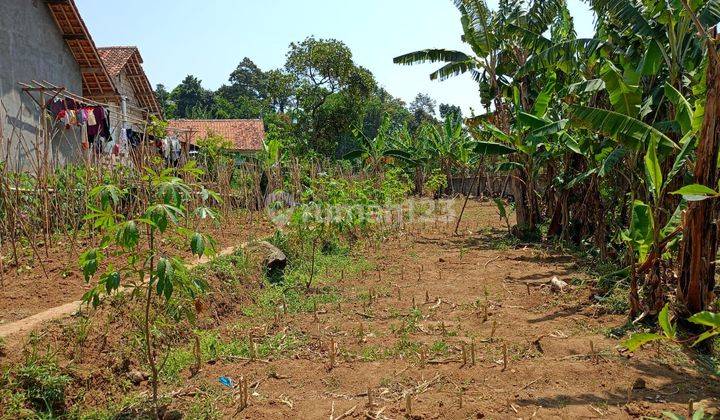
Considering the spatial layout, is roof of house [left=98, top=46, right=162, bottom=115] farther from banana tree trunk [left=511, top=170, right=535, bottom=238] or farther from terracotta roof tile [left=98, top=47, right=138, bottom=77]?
banana tree trunk [left=511, top=170, right=535, bottom=238]

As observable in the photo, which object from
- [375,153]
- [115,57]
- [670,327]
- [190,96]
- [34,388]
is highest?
[190,96]

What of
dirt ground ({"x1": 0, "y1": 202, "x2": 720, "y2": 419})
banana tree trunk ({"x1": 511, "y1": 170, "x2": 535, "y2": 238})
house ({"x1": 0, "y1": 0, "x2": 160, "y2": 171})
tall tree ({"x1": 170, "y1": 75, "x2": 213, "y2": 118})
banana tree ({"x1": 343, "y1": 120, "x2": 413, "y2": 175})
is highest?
tall tree ({"x1": 170, "y1": 75, "x2": 213, "y2": 118})

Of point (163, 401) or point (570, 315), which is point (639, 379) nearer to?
point (570, 315)

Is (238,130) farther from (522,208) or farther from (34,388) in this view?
(34,388)

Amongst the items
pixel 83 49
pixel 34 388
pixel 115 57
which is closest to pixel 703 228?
pixel 34 388

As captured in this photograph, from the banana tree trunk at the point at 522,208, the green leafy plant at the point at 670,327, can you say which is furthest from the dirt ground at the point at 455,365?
the banana tree trunk at the point at 522,208

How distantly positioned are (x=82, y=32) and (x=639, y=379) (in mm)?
12706

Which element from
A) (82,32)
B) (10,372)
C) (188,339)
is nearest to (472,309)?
(188,339)

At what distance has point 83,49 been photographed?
1220 cm

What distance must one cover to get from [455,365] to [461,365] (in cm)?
5

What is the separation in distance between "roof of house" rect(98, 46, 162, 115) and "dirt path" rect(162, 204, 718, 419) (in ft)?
41.0

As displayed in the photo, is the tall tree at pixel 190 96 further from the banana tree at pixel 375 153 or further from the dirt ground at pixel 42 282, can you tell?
the dirt ground at pixel 42 282

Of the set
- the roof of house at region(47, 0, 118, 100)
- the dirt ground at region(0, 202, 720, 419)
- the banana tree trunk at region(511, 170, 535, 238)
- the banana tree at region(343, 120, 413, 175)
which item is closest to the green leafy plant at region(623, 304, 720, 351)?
the dirt ground at region(0, 202, 720, 419)

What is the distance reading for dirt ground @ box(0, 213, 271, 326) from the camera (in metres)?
4.42
